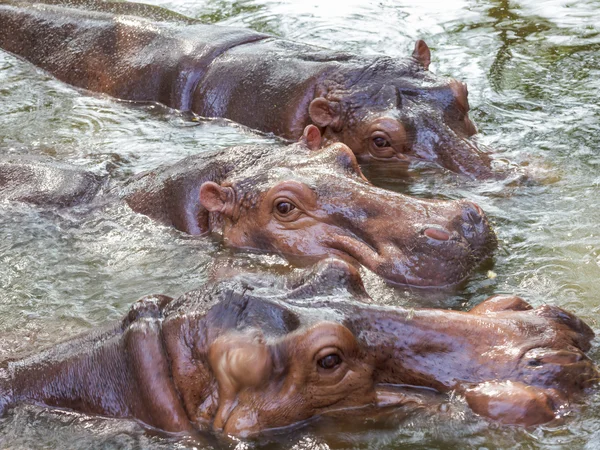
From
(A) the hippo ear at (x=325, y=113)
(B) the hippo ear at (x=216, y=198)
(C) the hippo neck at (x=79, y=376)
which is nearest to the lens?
(C) the hippo neck at (x=79, y=376)

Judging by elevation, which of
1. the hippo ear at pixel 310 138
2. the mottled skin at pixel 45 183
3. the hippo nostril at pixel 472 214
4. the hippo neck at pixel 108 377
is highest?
the hippo ear at pixel 310 138

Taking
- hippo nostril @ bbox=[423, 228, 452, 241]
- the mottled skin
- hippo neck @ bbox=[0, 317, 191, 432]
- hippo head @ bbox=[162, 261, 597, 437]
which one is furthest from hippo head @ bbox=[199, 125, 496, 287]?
hippo neck @ bbox=[0, 317, 191, 432]

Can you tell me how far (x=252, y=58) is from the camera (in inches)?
345

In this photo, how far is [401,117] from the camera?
7.67 meters

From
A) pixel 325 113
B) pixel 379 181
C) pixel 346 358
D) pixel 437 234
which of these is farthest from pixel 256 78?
pixel 346 358

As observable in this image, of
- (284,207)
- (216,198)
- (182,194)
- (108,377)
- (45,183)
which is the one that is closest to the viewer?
(108,377)

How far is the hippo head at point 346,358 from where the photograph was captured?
4070 millimetres

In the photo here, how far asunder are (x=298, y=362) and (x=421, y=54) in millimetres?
4821

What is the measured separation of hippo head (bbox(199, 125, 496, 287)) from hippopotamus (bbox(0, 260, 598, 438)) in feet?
4.33

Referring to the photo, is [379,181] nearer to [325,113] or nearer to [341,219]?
[325,113]

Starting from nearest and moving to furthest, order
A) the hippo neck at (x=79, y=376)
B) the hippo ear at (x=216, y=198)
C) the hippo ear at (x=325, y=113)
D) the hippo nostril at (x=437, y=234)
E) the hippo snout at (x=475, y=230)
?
the hippo neck at (x=79, y=376), the hippo nostril at (x=437, y=234), the hippo snout at (x=475, y=230), the hippo ear at (x=216, y=198), the hippo ear at (x=325, y=113)

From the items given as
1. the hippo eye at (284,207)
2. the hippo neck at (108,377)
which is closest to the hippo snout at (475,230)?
the hippo eye at (284,207)

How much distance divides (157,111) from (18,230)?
9.03 ft

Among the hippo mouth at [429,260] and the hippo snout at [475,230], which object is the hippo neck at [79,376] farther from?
the hippo snout at [475,230]
